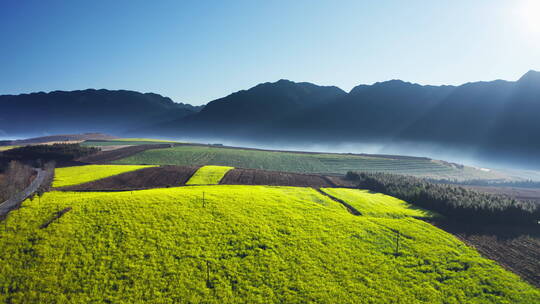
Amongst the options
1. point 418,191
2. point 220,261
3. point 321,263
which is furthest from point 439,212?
point 220,261

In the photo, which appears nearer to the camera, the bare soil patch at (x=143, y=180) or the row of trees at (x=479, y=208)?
the row of trees at (x=479, y=208)

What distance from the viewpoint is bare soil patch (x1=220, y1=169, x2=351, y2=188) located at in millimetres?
56156

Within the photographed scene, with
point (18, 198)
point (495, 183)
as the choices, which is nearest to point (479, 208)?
point (18, 198)

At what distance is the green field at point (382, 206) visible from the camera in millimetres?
36250

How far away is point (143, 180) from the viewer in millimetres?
52125

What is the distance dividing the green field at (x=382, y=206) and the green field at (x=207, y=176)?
27.4 metres

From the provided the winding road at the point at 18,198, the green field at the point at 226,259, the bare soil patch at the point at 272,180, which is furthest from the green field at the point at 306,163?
the green field at the point at 226,259

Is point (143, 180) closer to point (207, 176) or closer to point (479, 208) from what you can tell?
point (207, 176)

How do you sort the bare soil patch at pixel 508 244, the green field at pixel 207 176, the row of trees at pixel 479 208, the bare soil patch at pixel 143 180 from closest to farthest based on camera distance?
the bare soil patch at pixel 508 244
the row of trees at pixel 479 208
the bare soil patch at pixel 143 180
the green field at pixel 207 176

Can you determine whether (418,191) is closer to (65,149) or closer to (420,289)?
(420,289)

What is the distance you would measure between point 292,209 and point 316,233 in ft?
23.9

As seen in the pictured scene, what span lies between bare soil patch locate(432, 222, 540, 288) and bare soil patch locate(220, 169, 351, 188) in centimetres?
2862

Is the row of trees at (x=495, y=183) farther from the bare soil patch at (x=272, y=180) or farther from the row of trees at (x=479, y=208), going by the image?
the row of trees at (x=479, y=208)

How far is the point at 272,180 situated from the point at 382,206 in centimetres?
2719
